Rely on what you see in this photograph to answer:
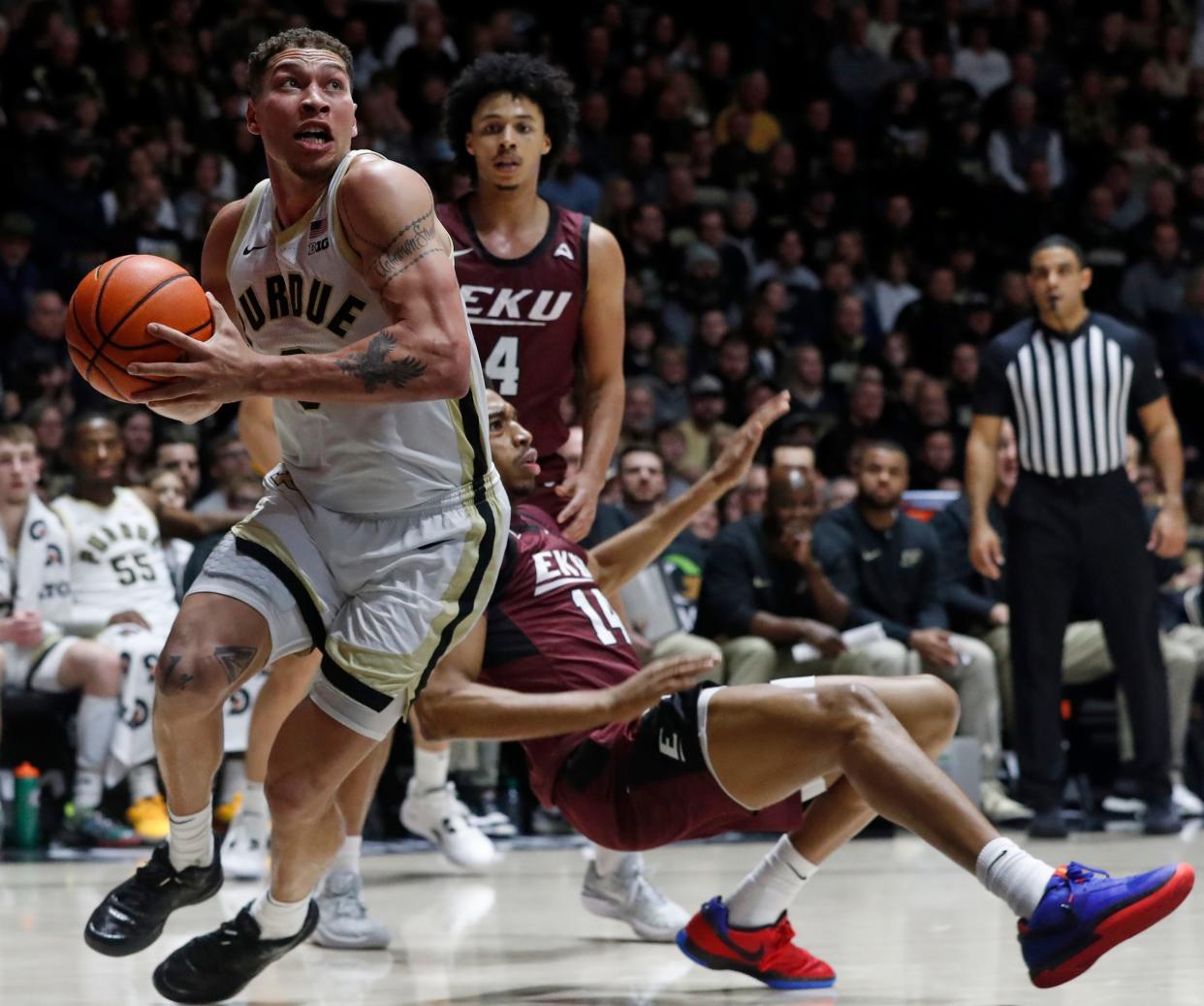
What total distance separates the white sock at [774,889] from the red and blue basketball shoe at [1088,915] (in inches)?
27.3

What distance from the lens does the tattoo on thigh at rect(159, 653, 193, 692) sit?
3484 mm

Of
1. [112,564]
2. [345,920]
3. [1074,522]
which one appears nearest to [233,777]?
[112,564]

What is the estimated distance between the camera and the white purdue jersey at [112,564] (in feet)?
24.3

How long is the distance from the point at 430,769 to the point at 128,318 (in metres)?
2.84

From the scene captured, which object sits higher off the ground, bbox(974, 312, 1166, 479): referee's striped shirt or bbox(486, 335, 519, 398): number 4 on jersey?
bbox(486, 335, 519, 398): number 4 on jersey

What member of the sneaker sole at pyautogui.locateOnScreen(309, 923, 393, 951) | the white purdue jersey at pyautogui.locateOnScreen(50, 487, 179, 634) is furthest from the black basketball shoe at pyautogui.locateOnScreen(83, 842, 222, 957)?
the white purdue jersey at pyautogui.locateOnScreen(50, 487, 179, 634)

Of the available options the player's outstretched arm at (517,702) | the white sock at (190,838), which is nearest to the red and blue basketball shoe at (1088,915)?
the player's outstretched arm at (517,702)

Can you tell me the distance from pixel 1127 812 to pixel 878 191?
6006mm

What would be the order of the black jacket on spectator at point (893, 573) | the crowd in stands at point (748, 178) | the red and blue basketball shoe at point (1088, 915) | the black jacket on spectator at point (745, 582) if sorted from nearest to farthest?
the red and blue basketball shoe at point (1088, 915) < the black jacket on spectator at point (745, 582) < the black jacket on spectator at point (893, 573) < the crowd in stands at point (748, 178)

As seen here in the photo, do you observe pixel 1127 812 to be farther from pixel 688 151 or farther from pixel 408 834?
pixel 688 151

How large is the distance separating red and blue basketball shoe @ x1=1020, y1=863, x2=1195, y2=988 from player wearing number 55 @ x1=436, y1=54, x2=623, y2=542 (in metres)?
1.89

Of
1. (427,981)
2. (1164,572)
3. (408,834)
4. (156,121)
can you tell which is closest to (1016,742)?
(1164,572)

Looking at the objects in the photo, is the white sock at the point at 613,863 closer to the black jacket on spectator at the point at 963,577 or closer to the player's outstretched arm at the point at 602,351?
the player's outstretched arm at the point at 602,351

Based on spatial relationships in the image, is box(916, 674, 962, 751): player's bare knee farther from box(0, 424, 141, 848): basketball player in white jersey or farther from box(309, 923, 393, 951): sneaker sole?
box(0, 424, 141, 848): basketball player in white jersey
